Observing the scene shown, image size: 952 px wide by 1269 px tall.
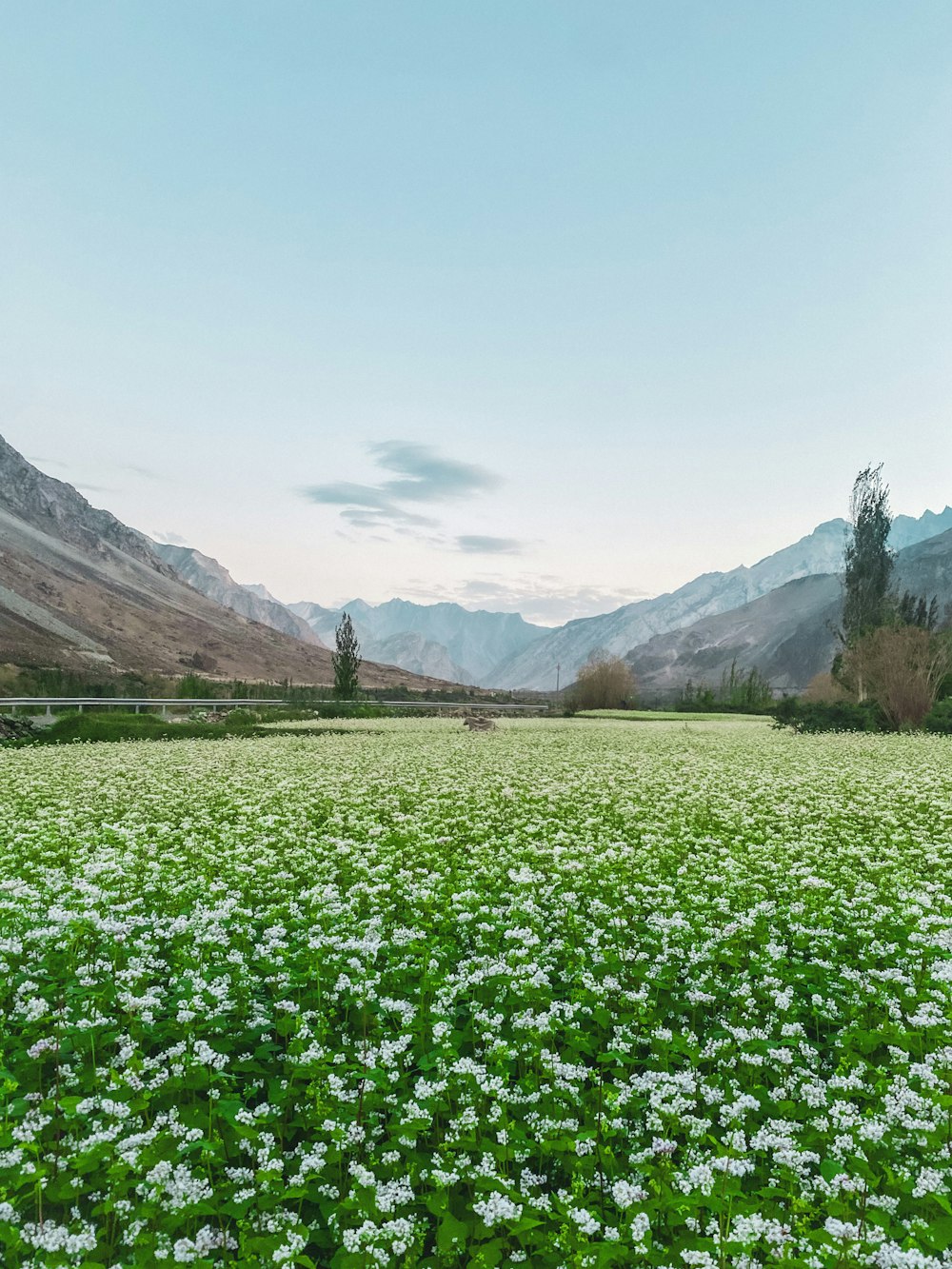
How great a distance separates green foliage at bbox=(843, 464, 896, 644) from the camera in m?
63.7

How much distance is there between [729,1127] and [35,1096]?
16.8 ft

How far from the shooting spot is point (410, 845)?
1217 centimetres

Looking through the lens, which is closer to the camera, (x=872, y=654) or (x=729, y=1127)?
(x=729, y=1127)

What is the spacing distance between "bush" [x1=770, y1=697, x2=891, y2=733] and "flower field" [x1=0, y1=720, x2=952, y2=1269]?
33.7 metres

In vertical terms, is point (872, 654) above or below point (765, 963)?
above

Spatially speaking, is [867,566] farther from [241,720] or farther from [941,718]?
[241,720]

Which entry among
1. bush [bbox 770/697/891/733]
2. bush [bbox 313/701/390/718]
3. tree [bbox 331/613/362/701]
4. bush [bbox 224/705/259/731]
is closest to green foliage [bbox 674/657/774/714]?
bush [bbox 770/697/891/733]

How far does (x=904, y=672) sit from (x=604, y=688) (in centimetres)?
3472

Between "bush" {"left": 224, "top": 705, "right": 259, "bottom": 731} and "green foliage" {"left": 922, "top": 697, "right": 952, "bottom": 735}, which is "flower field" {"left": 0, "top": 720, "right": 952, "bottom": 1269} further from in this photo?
"green foliage" {"left": 922, "top": 697, "right": 952, "bottom": 735}

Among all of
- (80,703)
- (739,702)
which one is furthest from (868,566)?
(80,703)

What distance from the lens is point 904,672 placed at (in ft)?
135

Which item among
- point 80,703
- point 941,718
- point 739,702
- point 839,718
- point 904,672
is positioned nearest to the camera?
point 941,718

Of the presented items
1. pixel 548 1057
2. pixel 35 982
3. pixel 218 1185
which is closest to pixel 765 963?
pixel 548 1057

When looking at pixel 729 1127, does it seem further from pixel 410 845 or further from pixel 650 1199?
pixel 410 845
